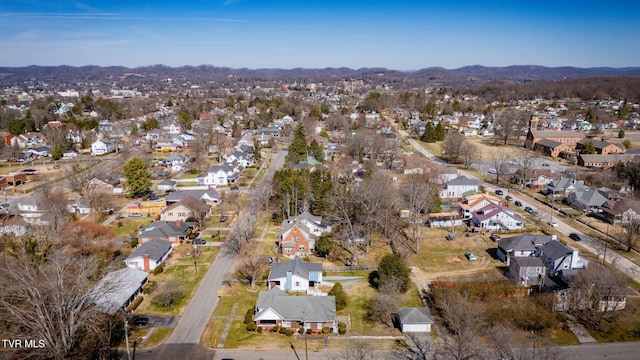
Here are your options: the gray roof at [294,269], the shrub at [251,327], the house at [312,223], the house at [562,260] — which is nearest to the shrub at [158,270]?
the gray roof at [294,269]

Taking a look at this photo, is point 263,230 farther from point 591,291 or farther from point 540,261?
point 591,291

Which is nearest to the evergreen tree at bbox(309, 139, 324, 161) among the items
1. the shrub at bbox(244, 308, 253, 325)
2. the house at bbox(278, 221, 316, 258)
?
the house at bbox(278, 221, 316, 258)

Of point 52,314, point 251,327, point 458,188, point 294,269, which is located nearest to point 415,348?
point 251,327

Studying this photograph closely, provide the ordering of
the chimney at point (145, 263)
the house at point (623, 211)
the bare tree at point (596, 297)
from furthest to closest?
the house at point (623, 211) < the chimney at point (145, 263) < the bare tree at point (596, 297)

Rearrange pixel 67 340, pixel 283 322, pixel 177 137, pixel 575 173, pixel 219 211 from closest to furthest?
pixel 67 340 < pixel 283 322 < pixel 219 211 < pixel 575 173 < pixel 177 137

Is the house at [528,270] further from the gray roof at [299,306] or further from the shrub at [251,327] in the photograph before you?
the shrub at [251,327]

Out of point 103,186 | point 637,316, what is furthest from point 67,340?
point 103,186

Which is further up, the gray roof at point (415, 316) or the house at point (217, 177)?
the house at point (217, 177)
